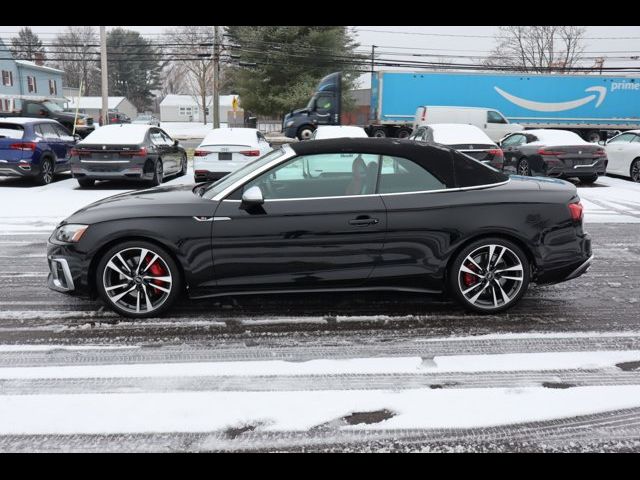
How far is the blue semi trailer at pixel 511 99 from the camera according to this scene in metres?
29.4

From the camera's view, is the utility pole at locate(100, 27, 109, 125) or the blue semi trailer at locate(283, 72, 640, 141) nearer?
the utility pole at locate(100, 27, 109, 125)

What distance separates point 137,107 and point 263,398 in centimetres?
10018

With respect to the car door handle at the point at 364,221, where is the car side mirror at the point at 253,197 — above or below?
above

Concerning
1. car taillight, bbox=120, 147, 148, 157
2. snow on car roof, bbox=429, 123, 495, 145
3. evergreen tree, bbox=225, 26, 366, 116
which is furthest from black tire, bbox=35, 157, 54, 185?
evergreen tree, bbox=225, 26, 366, 116

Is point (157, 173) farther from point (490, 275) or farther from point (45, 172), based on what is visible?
point (490, 275)

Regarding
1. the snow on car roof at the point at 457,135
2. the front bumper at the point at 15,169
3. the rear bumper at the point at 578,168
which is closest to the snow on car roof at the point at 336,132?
the snow on car roof at the point at 457,135

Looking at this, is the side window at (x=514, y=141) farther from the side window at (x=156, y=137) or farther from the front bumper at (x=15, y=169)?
the front bumper at (x=15, y=169)

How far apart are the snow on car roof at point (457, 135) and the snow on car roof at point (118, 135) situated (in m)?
6.82

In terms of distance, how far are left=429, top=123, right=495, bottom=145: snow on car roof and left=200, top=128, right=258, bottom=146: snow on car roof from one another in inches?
168

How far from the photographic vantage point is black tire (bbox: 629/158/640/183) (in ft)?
49.5

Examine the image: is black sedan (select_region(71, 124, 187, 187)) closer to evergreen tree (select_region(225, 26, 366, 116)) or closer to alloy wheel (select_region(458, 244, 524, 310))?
alloy wheel (select_region(458, 244, 524, 310))

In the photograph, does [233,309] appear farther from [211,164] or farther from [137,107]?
[137,107]

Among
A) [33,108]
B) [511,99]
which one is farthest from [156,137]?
[511,99]
